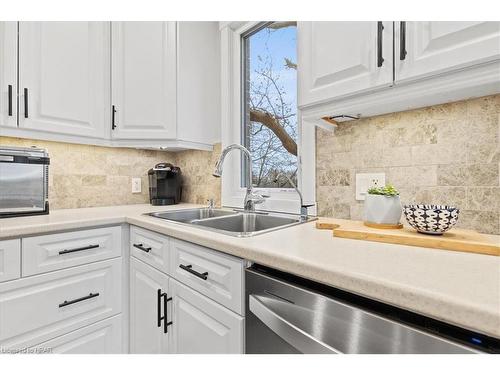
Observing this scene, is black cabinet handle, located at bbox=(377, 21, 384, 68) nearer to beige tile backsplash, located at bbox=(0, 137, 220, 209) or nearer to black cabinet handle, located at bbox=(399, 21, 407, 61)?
black cabinet handle, located at bbox=(399, 21, 407, 61)

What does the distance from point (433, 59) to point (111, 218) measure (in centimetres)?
142

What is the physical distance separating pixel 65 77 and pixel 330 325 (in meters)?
1.76

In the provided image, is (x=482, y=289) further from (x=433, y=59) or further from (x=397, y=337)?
(x=433, y=59)

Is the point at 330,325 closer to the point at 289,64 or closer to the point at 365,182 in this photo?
the point at 365,182

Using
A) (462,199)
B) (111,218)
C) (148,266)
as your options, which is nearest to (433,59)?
(462,199)

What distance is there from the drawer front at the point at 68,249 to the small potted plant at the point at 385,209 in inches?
46.7

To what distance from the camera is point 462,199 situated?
959 mm

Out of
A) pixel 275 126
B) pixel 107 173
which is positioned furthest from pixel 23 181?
pixel 275 126

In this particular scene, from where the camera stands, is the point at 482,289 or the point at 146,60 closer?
the point at 482,289

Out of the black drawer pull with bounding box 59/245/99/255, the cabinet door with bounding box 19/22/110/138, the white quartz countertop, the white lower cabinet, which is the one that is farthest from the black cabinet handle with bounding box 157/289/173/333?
the cabinet door with bounding box 19/22/110/138

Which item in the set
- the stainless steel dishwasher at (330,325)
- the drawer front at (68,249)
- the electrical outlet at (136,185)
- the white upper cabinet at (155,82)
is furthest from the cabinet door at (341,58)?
the electrical outlet at (136,185)

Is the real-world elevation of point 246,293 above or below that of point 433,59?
below

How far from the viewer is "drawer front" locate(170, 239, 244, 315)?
2.72ft

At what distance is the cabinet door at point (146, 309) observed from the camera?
3.78ft
